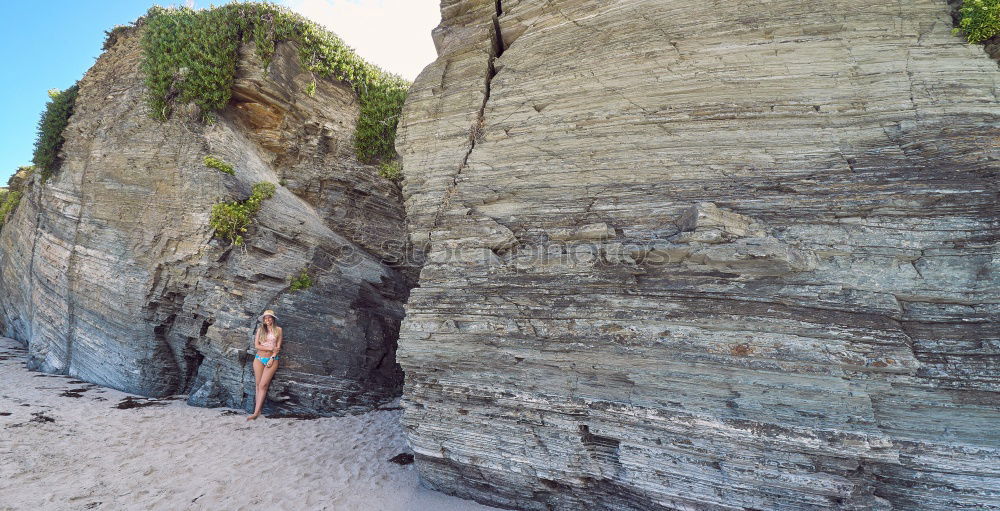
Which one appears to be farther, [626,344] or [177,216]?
[177,216]

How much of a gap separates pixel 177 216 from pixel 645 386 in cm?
1143

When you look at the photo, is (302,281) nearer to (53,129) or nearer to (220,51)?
(220,51)

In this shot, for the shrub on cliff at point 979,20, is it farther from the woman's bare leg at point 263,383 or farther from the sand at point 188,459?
the woman's bare leg at point 263,383

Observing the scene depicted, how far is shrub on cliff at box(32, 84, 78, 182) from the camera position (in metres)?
14.0

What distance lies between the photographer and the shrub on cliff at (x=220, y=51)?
440 inches

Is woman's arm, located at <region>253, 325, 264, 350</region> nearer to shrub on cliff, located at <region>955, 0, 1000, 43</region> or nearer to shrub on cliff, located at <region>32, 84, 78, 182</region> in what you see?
shrub on cliff, located at <region>32, 84, 78, 182</region>

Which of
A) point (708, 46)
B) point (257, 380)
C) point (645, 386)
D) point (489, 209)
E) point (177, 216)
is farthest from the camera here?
point (177, 216)

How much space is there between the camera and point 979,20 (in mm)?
5453

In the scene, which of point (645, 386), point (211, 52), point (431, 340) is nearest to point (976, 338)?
point (645, 386)

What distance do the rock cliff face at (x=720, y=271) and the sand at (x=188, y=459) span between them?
1.45 meters

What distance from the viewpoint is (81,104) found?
13.9m

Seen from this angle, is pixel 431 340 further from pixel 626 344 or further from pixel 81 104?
pixel 81 104

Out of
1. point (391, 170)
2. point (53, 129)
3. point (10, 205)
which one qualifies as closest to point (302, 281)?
point (391, 170)

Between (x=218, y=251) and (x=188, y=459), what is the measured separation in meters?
4.56
